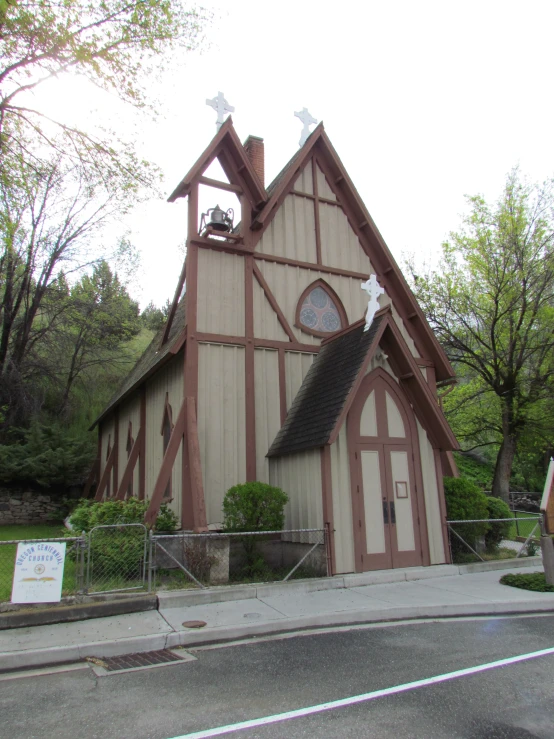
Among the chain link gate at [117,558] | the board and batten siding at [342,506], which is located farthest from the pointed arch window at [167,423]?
the board and batten siding at [342,506]

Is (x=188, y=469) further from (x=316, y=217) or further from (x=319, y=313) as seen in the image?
(x=316, y=217)

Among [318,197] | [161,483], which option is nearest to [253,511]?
[161,483]

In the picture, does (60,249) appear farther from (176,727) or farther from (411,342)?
(176,727)

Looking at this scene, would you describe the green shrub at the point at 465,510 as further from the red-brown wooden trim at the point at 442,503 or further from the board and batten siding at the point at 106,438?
the board and batten siding at the point at 106,438

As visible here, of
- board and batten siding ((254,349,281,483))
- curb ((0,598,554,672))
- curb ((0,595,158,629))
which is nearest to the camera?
curb ((0,598,554,672))

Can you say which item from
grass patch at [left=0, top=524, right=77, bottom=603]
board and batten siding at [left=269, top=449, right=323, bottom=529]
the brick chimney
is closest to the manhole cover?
grass patch at [left=0, top=524, right=77, bottom=603]

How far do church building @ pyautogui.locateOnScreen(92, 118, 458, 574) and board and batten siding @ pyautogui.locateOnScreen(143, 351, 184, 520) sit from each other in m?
0.06

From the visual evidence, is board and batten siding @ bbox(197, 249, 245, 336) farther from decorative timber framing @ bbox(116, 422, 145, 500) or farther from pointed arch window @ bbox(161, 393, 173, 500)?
decorative timber framing @ bbox(116, 422, 145, 500)

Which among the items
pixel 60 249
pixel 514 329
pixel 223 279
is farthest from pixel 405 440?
pixel 60 249

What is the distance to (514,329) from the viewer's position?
835 inches

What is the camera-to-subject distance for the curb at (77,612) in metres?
7.39

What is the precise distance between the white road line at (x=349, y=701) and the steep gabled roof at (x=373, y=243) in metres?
9.84

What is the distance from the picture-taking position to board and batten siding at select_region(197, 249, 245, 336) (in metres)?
12.5

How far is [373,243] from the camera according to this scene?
15.4 metres
